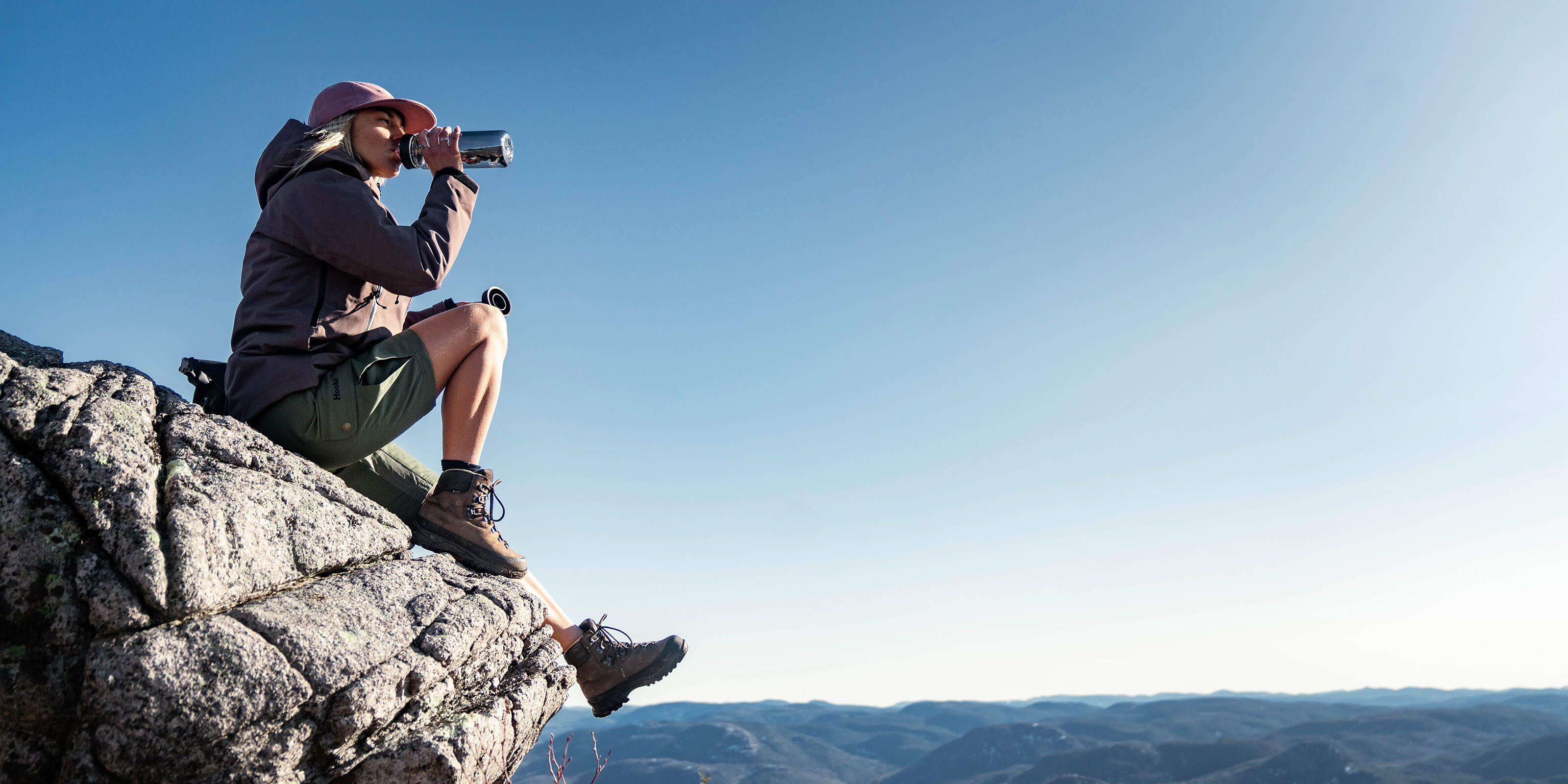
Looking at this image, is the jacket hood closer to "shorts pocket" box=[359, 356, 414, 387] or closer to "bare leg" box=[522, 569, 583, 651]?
"shorts pocket" box=[359, 356, 414, 387]

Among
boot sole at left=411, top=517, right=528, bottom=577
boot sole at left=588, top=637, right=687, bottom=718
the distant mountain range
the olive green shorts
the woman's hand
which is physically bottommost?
the distant mountain range

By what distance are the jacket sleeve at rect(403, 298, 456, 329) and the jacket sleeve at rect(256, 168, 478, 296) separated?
1.99ft

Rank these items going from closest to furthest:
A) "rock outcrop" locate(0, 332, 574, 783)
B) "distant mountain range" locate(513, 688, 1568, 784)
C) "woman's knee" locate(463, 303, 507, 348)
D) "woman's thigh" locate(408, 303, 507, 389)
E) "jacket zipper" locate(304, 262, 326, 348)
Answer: "rock outcrop" locate(0, 332, 574, 783) < "jacket zipper" locate(304, 262, 326, 348) < "woman's thigh" locate(408, 303, 507, 389) < "woman's knee" locate(463, 303, 507, 348) < "distant mountain range" locate(513, 688, 1568, 784)

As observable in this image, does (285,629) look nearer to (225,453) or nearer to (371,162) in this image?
(225,453)

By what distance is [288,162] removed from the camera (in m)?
3.96

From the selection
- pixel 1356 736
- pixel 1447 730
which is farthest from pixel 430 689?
pixel 1447 730

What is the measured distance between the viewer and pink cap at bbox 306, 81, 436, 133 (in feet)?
13.6

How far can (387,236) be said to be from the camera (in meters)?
3.72

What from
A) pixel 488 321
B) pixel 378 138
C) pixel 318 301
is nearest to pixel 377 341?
pixel 318 301

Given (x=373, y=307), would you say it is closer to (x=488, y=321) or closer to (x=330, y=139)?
(x=488, y=321)

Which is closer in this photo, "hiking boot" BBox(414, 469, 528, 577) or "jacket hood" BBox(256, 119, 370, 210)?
"jacket hood" BBox(256, 119, 370, 210)

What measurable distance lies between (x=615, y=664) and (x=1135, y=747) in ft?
410

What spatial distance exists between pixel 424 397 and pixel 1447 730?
14984cm

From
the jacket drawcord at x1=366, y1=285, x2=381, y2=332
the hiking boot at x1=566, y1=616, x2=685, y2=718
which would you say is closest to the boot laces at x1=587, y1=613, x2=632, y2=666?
the hiking boot at x1=566, y1=616, x2=685, y2=718
